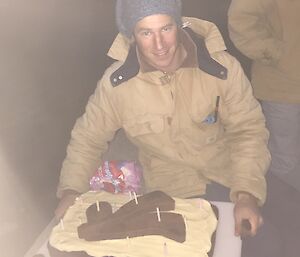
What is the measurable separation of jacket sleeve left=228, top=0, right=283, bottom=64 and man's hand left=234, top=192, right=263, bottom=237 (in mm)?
777

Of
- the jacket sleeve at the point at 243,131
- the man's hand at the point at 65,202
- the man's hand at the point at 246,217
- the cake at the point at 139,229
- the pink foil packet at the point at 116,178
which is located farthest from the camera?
the pink foil packet at the point at 116,178

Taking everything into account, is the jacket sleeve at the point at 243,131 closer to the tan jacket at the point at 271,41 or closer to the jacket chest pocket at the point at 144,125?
the jacket chest pocket at the point at 144,125

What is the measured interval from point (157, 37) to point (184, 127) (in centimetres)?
31

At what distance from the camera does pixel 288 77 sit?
2143mm

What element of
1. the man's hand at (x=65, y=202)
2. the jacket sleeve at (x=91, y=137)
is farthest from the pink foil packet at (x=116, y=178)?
the man's hand at (x=65, y=202)

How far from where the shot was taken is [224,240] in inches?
52.5

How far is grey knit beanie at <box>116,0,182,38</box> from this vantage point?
150cm

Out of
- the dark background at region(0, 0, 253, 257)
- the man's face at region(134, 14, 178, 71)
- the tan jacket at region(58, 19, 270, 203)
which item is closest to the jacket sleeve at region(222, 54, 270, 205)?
the tan jacket at region(58, 19, 270, 203)

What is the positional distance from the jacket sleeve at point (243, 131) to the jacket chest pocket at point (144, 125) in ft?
0.69

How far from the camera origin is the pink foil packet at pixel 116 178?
5.62 feet

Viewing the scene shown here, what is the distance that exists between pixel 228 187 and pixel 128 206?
Result: 0.47m

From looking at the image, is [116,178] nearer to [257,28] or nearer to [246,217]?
[246,217]

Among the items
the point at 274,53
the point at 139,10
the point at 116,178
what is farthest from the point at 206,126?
the point at 274,53

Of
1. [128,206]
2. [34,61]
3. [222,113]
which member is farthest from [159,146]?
[34,61]
